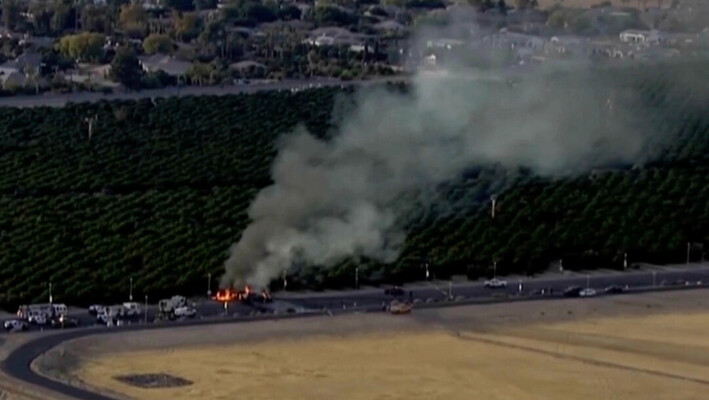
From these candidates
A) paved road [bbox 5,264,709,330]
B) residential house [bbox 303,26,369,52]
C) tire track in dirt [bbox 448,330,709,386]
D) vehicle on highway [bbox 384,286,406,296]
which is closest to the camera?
tire track in dirt [bbox 448,330,709,386]

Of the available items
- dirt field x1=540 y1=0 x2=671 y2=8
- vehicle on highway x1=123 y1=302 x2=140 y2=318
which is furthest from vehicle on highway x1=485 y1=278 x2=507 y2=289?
dirt field x1=540 y1=0 x2=671 y2=8

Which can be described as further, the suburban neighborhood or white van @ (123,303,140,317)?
the suburban neighborhood

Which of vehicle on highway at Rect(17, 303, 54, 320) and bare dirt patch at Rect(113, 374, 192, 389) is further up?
vehicle on highway at Rect(17, 303, 54, 320)

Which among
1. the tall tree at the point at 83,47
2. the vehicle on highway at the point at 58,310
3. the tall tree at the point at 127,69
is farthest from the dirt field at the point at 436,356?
the tall tree at the point at 83,47

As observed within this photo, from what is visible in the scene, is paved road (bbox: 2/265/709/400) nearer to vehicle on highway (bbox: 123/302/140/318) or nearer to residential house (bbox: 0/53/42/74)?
vehicle on highway (bbox: 123/302/140/318)

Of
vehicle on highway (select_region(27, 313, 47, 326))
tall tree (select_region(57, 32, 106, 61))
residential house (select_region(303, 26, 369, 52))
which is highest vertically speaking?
residential house (select_region(303, 26, 369, 52))

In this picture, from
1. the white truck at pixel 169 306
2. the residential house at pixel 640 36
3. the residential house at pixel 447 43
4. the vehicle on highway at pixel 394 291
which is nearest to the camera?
the white truck at pixel 169 306

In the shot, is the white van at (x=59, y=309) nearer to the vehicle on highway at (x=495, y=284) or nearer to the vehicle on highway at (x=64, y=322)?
the vehicle on highway at (x=64, y=322)

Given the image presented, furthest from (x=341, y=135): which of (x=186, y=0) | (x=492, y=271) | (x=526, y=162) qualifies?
(x=186, y=0)
